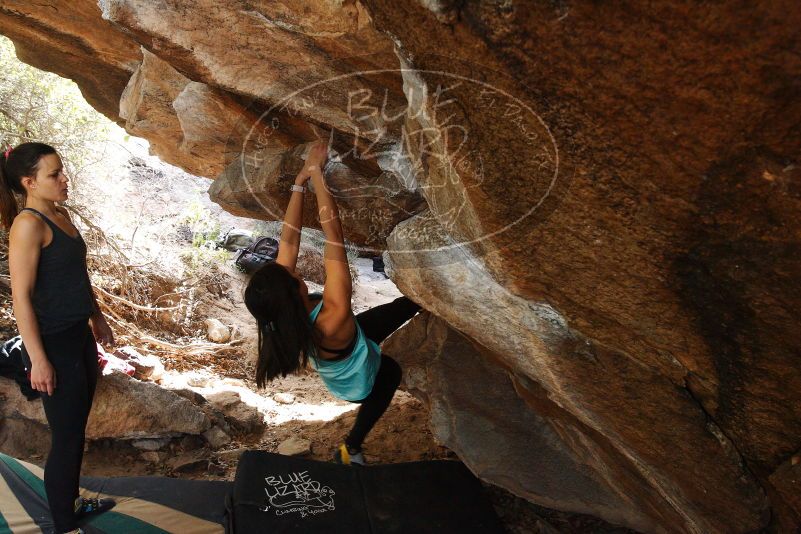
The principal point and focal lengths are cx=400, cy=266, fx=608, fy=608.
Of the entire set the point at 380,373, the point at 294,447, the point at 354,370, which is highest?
the point at 354,370

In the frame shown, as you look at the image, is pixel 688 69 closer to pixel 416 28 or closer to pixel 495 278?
pixel 416 28

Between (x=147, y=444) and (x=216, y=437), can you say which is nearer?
(x=147, y=444)

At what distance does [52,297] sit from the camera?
91.6 inches

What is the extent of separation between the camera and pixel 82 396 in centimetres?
240

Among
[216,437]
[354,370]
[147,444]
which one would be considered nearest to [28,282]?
[354,370]

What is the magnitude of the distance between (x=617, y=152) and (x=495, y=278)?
74 cm

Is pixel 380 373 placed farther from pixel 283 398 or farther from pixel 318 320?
pixel 283 398

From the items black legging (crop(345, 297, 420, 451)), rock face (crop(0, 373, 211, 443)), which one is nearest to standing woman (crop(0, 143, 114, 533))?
rock face (crop(0, 373, 211, 443))

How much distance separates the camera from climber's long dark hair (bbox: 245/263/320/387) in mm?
2340

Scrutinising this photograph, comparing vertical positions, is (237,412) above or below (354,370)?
below

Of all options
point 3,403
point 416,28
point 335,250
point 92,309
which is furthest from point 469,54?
point 3,403

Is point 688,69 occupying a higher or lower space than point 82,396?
higher

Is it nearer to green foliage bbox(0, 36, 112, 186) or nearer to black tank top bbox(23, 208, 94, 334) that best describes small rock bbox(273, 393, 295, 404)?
black tank top bbox(23, 208, 94, 334)

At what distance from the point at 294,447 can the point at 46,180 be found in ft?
7.17
